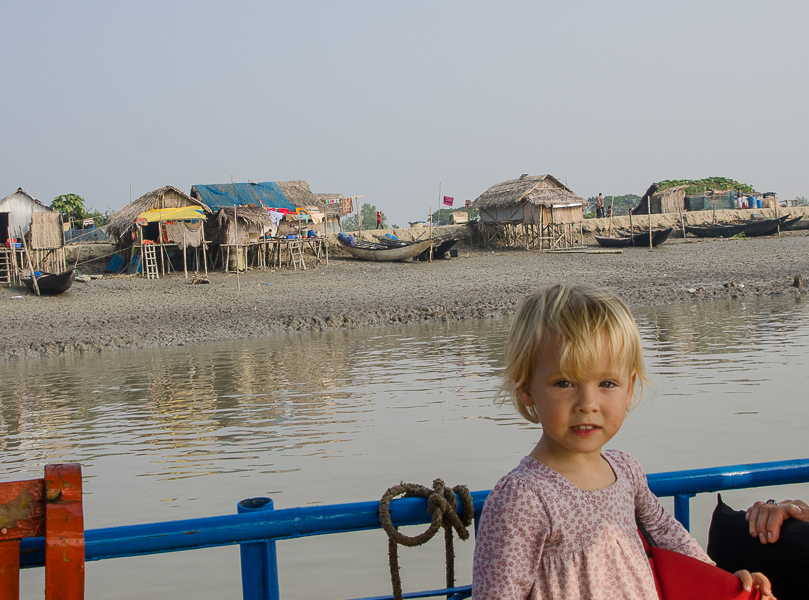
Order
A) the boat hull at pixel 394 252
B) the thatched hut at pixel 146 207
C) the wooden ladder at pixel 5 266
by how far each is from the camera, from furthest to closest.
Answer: the boat hull at pixel 394 252
the thatched hut at pixel 146 207
the wooden ladder at pixel 5 266

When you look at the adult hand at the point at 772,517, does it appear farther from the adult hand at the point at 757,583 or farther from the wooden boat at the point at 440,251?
the wooden boat at the point at 440,251

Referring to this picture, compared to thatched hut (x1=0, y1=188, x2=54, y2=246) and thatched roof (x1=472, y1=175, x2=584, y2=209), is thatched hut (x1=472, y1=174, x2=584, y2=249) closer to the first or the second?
thatched roof (x1=472, y1=175, x2=584, y2=209)

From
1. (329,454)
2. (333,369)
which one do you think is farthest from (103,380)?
(329,454)

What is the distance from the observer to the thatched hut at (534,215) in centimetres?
3272

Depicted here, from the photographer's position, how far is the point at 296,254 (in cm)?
2873

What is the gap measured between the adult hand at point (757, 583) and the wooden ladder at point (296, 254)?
24.0m

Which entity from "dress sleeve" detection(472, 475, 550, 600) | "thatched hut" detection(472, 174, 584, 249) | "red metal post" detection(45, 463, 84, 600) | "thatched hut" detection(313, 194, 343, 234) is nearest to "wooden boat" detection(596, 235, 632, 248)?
"thatched hut" detection(472, 174, 584, 249)

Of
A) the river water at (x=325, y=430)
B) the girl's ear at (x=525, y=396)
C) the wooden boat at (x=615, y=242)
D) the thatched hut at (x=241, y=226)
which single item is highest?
the thatched hut at (x=241, y=226)

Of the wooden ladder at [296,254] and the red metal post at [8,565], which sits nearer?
the red metal post at [8,565]

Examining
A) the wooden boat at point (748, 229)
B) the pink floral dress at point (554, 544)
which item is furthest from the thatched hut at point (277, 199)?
the pink floral dress at point (554, 544)

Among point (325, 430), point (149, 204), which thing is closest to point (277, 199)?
point (149, 204)

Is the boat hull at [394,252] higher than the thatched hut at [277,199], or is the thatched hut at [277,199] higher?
the thatched hut at [277,199]

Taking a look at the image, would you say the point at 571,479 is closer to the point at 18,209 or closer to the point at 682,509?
the point at 682,509

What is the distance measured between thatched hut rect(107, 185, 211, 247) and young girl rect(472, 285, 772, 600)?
25.5m
